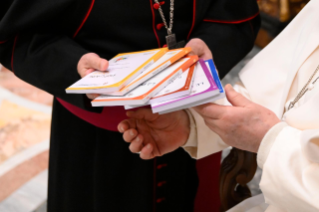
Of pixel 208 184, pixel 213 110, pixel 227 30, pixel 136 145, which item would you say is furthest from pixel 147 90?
pixel 208 184

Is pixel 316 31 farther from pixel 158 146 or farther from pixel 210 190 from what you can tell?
pixel 210 190

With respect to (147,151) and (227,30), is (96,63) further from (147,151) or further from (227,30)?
(227,30)

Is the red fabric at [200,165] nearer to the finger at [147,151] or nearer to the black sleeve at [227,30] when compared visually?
the finger at [147,151]

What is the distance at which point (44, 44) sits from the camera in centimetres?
107

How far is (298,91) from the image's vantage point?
982 millimetres

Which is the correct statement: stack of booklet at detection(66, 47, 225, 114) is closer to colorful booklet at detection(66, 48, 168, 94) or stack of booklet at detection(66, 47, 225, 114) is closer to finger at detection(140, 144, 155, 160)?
colorful booklet at detection(66, 48, 168, 94)

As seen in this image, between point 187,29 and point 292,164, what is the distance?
610 mm

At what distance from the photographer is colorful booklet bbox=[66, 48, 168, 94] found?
2.61 feet

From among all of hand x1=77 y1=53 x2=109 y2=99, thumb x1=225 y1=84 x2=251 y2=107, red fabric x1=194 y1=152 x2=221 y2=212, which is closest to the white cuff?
thumb x1=225 y1=84 x2=251 y2=107

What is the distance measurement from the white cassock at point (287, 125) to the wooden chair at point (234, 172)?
0.07m

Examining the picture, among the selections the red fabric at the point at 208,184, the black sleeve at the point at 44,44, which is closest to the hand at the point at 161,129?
Answer: the black sleeve at the point at 44,44

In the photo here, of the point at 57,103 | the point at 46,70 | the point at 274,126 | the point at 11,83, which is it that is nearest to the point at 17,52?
the point at 46,70

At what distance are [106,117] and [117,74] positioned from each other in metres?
0.29

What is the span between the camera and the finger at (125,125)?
3.37 ft
